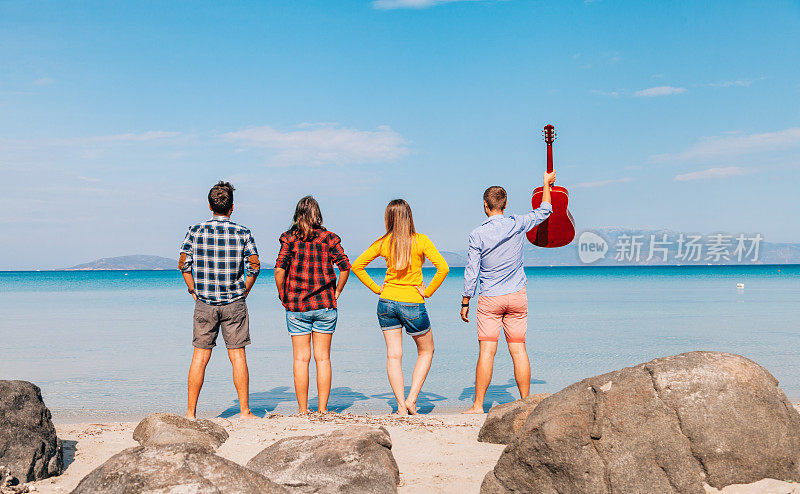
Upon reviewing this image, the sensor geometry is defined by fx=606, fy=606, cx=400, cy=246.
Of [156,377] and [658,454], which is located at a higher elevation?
[658,454]

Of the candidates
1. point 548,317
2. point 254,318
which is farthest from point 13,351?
point 548,317

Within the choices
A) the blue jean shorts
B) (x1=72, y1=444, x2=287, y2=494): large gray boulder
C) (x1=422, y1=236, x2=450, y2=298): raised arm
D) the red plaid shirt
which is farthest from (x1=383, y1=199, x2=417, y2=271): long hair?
(x1=72, y1=444, x2=287, y2=494): large gray boulder

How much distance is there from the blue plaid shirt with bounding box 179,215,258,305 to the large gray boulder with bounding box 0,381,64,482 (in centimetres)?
172

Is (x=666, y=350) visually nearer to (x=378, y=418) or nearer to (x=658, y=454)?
(x=378, y=418)

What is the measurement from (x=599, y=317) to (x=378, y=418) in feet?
45.0

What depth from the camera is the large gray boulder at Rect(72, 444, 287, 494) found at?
2.81 meters

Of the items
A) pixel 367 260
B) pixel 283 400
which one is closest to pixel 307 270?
pixel 367 260

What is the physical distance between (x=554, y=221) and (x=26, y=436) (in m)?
4.75

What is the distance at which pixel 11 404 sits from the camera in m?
3.95

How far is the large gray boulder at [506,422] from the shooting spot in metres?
4.68

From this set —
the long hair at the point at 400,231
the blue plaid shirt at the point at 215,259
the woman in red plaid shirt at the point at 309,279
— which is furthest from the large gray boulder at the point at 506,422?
the blue plaid shirt at the point at 215,259

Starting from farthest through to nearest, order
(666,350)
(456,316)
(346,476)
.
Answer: (456,316), (666,350), (346,476)

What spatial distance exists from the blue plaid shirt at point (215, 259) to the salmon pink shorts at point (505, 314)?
7.36 ft

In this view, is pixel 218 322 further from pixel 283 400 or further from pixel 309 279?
pixel 283 400
